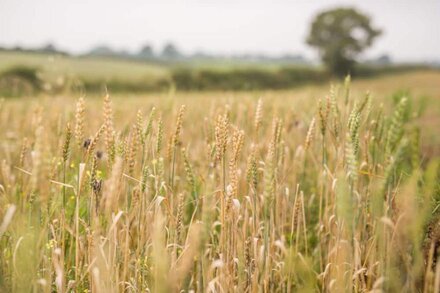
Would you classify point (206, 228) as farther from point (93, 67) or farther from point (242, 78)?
point (242, 78)

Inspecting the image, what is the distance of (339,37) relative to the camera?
49.3m

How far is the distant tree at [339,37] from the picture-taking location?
154 feet

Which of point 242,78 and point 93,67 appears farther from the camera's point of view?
point 242,78

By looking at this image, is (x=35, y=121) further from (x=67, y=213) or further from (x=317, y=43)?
(x=317, y=43)

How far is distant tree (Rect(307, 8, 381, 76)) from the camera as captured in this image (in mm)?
46891

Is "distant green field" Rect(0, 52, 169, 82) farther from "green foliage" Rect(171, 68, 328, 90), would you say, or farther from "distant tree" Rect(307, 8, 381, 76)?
"distant tree" Rect(307, 8, 381, 76)

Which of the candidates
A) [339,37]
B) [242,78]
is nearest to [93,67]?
[242,78]

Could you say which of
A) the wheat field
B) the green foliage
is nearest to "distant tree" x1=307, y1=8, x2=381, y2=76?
the green foliage

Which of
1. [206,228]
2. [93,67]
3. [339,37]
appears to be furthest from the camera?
[339,37]

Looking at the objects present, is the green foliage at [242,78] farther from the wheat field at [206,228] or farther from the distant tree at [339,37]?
the wheat field at [206,228]

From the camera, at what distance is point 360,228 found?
2.34 metres

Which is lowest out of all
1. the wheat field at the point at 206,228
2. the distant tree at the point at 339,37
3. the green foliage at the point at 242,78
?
the wheat field at the point at 206,228

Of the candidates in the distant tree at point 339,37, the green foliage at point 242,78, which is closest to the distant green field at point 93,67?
the green foliage at point 242,78

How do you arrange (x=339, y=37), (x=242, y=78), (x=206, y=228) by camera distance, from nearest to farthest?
(x=206, y=228), (x=242, y=78), (x=339, y=37)
